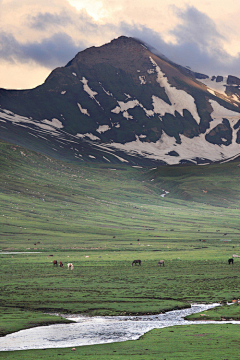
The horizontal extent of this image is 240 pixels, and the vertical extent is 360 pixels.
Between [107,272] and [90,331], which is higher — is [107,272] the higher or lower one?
the higher one

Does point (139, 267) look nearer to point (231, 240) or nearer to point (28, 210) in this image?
point (231, 240)

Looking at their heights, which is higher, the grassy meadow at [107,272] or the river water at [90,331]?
the grassy meadow at [107,272]

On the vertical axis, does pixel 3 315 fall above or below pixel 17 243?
below

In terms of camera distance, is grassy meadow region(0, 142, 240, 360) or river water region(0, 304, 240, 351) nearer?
river water region(0, 304, 240, 351)

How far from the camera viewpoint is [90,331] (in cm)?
4172

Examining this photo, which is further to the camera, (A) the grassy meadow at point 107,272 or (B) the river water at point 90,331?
(A) the grassy meadow at point 107,272

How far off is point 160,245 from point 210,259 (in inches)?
1270

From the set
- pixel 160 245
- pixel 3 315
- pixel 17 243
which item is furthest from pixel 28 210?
pixel 3 315

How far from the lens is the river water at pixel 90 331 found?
37875 mm

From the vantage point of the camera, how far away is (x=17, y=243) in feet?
418

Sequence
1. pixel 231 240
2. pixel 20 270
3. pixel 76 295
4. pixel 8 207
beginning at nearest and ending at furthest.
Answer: pixel 76 295 → pixel 20 270 → pixel 231 240 → pixel 8 207

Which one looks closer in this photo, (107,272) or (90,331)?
(90,331)

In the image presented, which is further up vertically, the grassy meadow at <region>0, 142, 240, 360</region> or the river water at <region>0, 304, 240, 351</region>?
the grassy meadow at <region>0, 142, 240, 360</region>

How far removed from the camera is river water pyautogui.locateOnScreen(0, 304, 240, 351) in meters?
37.9
